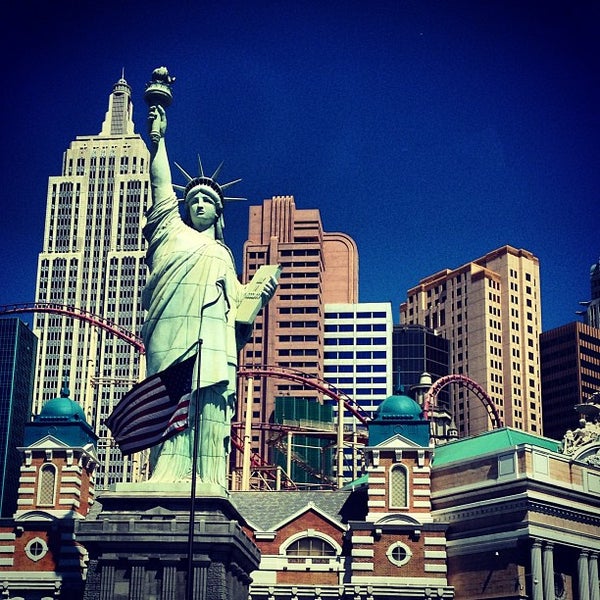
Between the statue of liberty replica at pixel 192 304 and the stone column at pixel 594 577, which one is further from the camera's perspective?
the stone column at pixel 594 577

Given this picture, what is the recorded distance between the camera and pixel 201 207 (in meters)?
52.9

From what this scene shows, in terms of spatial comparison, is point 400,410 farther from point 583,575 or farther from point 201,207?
→ point 201,207

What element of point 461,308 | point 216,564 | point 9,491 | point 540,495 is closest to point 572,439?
point 540,495

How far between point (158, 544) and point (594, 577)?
2138cm

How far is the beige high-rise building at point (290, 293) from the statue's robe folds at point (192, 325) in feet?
247

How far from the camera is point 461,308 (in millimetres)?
144250

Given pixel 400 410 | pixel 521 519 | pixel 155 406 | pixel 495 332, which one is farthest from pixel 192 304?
pixel 495 332

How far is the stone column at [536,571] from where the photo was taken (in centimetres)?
5112

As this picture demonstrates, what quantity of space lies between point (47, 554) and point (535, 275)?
102 metres

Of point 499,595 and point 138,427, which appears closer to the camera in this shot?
point 138,427

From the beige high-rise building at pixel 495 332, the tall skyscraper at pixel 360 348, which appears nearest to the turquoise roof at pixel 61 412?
the tall skyscraper at pixel 360 348

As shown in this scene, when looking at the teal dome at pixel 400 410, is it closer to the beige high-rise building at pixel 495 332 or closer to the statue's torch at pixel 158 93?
the statue's torch at pixel 158 93

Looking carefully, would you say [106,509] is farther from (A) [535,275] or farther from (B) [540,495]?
(A) [535,275]

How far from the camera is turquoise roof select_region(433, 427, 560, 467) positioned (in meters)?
56.0
